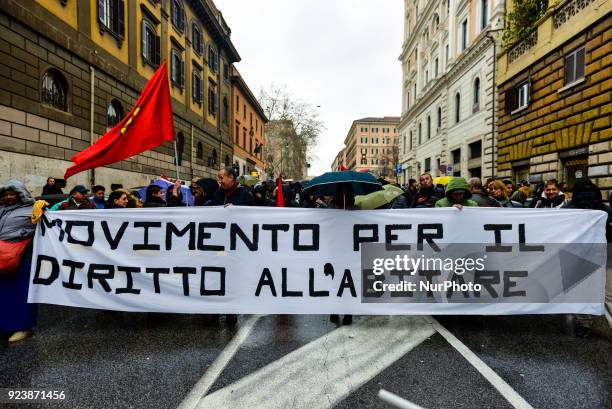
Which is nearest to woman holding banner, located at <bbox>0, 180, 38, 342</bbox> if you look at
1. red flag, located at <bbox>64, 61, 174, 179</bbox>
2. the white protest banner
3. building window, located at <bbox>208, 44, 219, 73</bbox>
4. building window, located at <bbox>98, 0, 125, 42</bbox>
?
the white protest banner

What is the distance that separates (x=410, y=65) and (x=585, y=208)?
38.6 m

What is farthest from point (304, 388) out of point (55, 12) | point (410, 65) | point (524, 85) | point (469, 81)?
point (410, 65)

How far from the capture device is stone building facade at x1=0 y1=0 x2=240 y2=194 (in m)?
10.0

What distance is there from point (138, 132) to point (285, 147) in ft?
137

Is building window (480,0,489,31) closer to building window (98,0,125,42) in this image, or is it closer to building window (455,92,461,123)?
building window (455,92,461,123)

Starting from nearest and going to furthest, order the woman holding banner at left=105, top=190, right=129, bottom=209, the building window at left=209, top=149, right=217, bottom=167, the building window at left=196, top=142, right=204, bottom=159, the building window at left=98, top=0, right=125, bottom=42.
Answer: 1. the woman holding banner at left=105, top=190, right=129, bottom=209
2. the building window at left=98, top=0, right=125, bottom=42
3. the building window at left=196, top=142, right=204, bottom=159
4. the building window at left=209, top=149, right=217, bottom=167

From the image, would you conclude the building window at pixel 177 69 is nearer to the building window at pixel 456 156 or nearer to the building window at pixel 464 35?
the building window at pixel 464 35

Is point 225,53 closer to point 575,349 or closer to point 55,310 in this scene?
point 55,310

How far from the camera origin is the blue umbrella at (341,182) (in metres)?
4.06

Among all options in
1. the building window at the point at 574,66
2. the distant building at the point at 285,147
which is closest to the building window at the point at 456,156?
the building window at the point at 574,66

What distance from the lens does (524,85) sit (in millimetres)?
14750

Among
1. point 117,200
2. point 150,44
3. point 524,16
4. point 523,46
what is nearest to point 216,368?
point 117,200

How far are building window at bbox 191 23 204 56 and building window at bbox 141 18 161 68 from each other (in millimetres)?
6229

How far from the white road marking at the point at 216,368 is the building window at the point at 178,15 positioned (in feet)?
72.3
